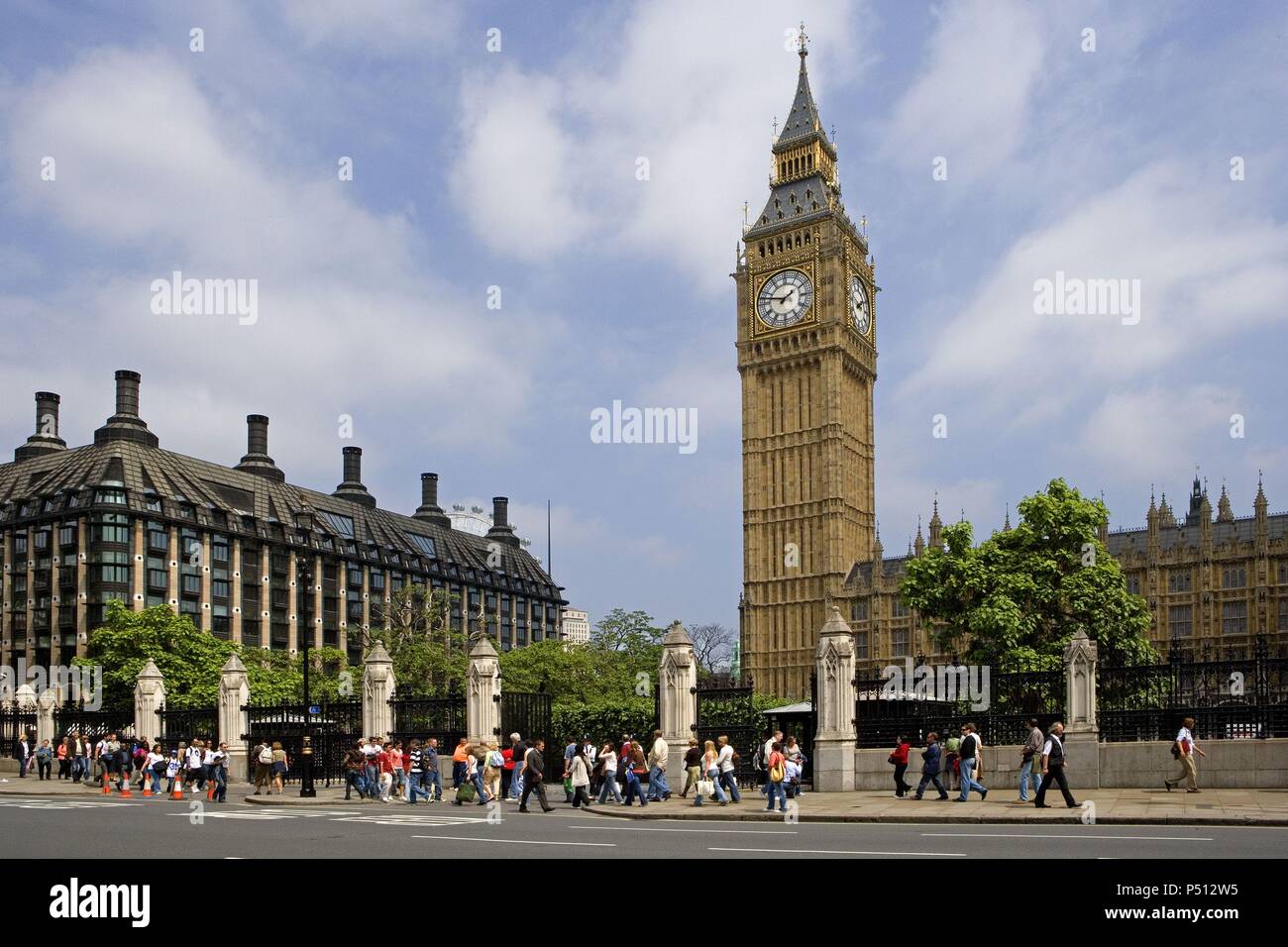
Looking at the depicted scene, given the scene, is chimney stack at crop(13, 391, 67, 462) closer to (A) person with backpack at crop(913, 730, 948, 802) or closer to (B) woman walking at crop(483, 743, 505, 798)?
(B) woman walking at crop(483, 743, 505, 798)

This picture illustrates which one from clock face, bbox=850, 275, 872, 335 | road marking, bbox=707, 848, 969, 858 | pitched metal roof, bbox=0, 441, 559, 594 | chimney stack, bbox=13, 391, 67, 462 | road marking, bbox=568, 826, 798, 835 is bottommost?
road marking, bbox=568, 826, 798, 835

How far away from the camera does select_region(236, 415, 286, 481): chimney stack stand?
387ft

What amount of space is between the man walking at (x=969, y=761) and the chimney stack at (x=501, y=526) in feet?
433

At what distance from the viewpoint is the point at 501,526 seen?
158 metres

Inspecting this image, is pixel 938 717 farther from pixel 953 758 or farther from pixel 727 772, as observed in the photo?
pixel 727 772

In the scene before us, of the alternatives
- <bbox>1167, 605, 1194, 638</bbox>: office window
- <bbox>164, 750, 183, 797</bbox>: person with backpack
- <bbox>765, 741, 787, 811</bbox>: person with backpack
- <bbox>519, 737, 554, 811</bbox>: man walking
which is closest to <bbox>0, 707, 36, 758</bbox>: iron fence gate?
<bbox>164, 750, 183, 797</bbox>: person with backpack

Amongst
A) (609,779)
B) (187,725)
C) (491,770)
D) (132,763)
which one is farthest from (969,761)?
(187,725)

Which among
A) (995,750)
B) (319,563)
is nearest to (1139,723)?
(995,750)

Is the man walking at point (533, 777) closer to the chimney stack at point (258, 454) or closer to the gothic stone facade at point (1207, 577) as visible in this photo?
the gothic stone facade at point (1207, 577)

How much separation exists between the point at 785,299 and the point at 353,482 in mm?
53596

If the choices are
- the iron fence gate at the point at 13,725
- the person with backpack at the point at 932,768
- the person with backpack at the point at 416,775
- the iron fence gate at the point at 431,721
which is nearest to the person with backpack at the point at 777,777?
the person with backpack at the point at 932,768

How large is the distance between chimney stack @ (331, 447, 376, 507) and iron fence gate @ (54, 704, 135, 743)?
84.5 meters
